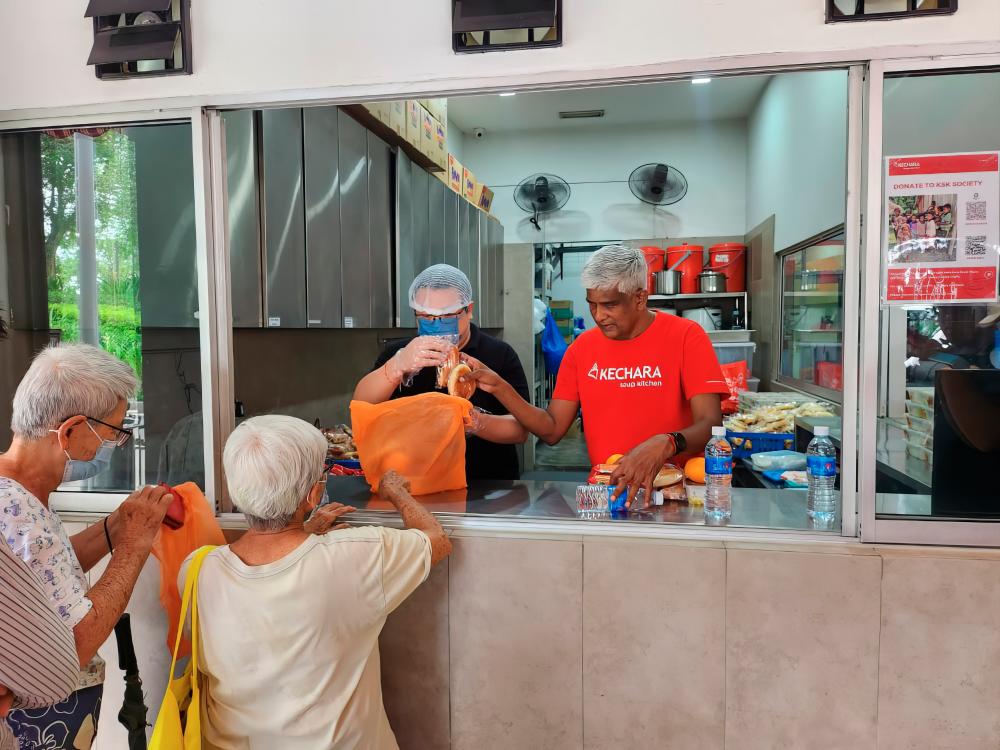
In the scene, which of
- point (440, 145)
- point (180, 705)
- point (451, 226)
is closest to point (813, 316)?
point (451, 226)

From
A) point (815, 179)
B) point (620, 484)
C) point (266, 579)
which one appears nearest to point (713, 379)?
point (620, 484)

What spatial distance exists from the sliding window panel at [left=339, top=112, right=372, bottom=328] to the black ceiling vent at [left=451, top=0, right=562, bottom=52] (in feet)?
5.66

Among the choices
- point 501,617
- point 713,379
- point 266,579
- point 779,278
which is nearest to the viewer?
point 266,579

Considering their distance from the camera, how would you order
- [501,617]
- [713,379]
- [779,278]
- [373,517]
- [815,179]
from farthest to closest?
1. [779,278]
2. [815,179]
3. [713,379]
4. [373,517]
5. [501,617]

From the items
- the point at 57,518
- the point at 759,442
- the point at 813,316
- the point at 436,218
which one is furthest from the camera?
the point at 436,218

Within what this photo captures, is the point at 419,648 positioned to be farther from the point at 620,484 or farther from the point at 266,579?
the point at 620,484

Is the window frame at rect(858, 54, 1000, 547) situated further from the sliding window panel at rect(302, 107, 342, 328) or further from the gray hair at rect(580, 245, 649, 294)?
the sliding window panel at rect(302, 107, 342, 328)

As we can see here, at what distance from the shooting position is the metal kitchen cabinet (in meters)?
4.94

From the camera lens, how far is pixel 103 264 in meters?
2.06

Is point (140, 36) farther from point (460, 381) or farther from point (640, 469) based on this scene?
point (640, 469)

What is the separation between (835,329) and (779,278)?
1601 mm

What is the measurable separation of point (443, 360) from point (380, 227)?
2.02m

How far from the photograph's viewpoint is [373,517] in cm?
180

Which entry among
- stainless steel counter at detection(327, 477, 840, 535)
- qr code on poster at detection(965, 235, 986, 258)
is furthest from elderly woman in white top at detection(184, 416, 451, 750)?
qr code on poster at detection(965, 235, 986, 258)
